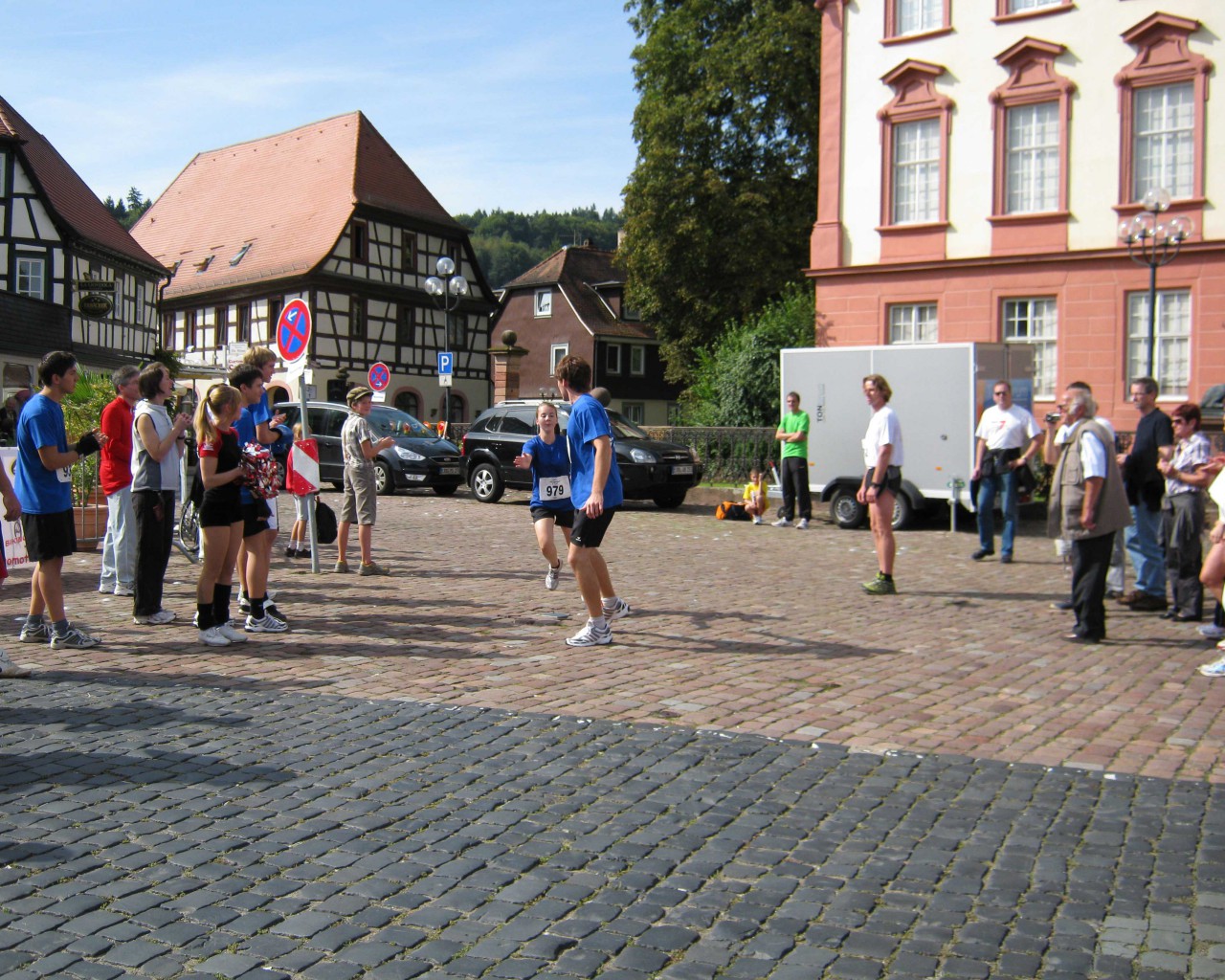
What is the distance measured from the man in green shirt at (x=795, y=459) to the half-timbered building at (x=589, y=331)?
43.3 meters

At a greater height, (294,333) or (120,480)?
A: (294,333)

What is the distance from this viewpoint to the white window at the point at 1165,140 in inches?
981

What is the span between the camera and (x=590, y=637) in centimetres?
866

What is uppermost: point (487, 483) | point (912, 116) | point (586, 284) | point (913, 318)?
point (586, 284)

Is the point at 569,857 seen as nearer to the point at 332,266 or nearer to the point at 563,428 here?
the point at 563,428

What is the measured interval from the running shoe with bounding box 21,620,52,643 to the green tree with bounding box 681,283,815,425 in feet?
71.0

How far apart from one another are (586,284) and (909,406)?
155ft

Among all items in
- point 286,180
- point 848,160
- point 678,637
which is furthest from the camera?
point 286,180

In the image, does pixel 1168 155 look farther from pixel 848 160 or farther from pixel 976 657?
pixel 976 657

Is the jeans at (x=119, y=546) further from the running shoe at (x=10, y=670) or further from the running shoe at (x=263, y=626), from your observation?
the running shoe at (x=10, y=670)

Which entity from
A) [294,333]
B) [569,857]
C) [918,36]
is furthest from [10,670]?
[918,36]

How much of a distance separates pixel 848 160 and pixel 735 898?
26.6 m

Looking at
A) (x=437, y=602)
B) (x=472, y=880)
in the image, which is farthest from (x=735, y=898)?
(x=437, y=602)

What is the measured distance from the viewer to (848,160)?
28781mm
